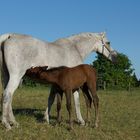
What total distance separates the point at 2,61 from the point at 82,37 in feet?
10.2

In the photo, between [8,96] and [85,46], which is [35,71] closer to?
[8,96]

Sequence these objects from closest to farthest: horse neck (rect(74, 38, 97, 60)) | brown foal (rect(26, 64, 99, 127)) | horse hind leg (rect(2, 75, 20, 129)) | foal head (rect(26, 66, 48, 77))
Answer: horse hind leg (rect(2, 75, 20, 129)), foal head (rect(26, 66, 48, 77)), brown foal (rect(26, 64, 99, 127)), horse neck (rect(74, 38, 97, 60))

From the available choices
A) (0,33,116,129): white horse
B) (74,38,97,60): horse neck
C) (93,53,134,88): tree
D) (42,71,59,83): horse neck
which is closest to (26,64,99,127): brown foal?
(42,71,59,83): horse neck

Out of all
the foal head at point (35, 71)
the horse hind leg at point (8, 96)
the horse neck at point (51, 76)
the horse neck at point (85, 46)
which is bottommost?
the horse hind leg at point (8, 96)

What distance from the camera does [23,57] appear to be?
944 cm

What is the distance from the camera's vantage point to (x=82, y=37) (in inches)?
462

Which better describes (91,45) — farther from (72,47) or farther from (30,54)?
(30,54)

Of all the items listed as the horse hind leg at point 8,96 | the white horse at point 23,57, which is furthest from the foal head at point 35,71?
the horse hind leg at point 8,96

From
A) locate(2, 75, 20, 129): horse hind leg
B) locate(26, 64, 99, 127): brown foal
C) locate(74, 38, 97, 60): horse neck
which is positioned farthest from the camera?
locate(74, 38, 97, 60): horse neck

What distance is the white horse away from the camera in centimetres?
920

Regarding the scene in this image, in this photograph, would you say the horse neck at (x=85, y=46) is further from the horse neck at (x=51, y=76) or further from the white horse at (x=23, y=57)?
the horse neck at (x=51, y=76)

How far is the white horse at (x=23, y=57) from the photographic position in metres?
9.20

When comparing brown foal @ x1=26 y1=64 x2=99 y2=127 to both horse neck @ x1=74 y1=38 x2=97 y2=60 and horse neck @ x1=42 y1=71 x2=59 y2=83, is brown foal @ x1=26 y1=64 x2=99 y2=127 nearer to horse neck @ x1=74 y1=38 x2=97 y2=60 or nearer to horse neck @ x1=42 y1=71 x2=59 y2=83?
horse neck @ x1=42 y1=71 x2=59 y2=83

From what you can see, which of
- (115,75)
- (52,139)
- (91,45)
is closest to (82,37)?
(91,45)
